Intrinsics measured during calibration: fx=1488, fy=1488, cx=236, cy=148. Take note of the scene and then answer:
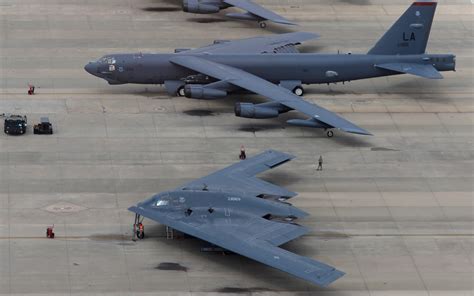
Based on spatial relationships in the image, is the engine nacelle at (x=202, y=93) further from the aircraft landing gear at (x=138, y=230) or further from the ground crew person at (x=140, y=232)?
the ground crew person at (x=140, y=232)

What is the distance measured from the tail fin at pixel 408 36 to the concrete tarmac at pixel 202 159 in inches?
107

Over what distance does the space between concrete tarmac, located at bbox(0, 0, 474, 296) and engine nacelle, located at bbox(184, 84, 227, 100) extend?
0.83 metres

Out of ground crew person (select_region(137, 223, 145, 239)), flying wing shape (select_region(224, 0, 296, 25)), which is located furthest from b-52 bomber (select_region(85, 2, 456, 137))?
ground crew person (select_region(137, 223, 145, 239))

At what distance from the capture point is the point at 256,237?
7319 cm

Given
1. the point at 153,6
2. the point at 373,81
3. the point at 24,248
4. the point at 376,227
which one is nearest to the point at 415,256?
the point at 376,227

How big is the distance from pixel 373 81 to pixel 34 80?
73.7ft

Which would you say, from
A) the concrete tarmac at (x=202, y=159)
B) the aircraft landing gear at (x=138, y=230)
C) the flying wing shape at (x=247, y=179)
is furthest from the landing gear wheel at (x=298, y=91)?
the aircraft landing gear at (x=138, y=230)

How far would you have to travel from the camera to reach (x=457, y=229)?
78625 millimetres

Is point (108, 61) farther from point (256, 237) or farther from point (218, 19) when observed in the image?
point (256, 237)

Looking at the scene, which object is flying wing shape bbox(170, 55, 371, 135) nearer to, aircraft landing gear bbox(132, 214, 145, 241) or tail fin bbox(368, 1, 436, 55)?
tail fin bbox(368, 1, 436, 55)

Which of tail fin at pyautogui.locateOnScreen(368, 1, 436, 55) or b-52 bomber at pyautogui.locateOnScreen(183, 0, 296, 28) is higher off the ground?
tail fin at pyautogui.locateOnScreen(368, 1, 436, 55)

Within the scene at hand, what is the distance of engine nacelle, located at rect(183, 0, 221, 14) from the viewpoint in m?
108

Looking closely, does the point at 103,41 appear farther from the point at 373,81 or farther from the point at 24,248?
the point at 24,248

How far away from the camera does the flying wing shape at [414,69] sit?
95312mm
